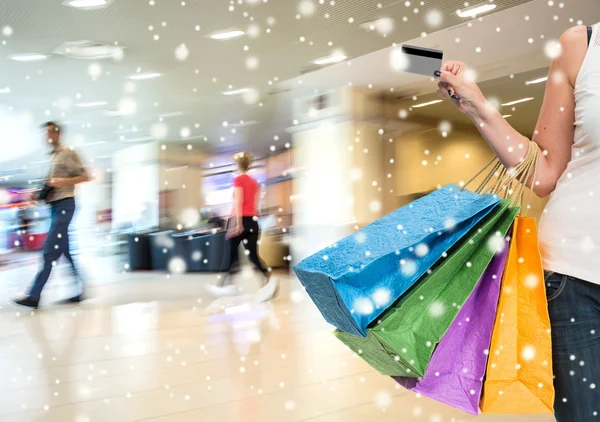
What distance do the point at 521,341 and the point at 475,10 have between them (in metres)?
5.37

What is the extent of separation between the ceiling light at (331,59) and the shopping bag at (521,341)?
6643 millimetres

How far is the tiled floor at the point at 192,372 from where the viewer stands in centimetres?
223

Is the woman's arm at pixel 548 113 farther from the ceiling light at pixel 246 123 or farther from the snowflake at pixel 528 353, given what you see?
the ceiling light at pixel 246 123

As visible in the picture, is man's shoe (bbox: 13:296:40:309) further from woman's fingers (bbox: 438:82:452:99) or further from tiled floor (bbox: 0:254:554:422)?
woman's fingers (bbox: 438:82:452:99)

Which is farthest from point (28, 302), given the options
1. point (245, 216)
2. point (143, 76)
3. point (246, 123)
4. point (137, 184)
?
point (137, 184)

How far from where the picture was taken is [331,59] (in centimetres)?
734

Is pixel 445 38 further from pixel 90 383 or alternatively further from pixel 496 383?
pixel 496 383

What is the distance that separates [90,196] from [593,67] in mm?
24619

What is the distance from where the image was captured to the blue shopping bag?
0.67 meters

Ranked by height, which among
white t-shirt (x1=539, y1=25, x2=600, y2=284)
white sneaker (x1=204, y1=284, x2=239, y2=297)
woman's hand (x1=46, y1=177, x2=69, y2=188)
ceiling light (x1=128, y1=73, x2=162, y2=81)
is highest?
ceiling light (x1=128, y1=73, x2=162, y2=81)

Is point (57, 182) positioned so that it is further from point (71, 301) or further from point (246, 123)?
point (246, 123)

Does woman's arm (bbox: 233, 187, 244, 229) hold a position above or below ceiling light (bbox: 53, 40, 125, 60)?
below

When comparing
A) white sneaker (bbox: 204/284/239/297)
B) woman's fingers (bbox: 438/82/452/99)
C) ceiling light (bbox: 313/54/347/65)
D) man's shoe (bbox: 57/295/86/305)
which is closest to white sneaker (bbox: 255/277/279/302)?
white sneaker (bbox: 204/284/239/297)

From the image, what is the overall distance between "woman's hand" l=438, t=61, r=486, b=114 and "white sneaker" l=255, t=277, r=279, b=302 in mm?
4824
